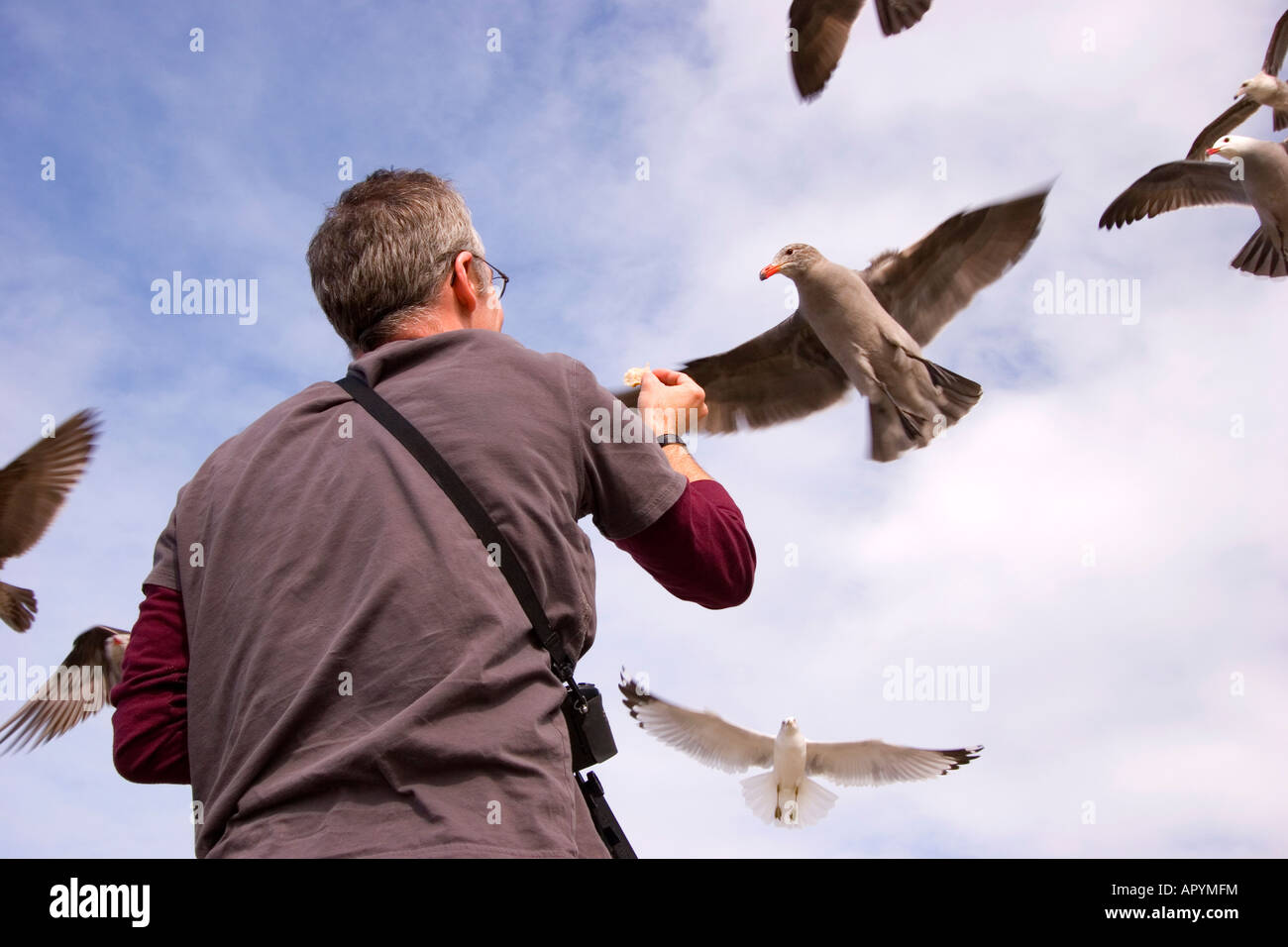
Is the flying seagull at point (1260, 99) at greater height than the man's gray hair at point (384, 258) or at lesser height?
greater

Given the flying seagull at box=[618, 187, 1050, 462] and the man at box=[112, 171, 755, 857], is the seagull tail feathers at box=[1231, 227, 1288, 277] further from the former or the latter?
the man at box=[112, 171, 755, 857]

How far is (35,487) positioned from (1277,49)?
452 inches

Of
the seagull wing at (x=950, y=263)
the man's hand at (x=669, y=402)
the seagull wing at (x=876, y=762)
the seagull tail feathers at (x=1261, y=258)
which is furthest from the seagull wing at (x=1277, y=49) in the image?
the man's hand at (x=669, y=402)

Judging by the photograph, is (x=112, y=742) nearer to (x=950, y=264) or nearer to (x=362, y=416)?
(x=362, y=416)

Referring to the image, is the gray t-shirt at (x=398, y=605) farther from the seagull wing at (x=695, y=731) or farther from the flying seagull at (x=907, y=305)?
the seagull wing at (x=695, y=731)

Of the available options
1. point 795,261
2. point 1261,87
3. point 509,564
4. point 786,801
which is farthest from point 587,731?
point 1261,87

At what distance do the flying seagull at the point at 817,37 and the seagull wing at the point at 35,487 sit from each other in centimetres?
653

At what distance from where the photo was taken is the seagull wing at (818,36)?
6.43 m

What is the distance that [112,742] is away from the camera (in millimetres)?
2078

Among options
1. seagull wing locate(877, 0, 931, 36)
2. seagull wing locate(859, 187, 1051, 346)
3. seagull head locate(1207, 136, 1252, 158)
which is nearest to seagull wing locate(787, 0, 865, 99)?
seagull wing locate(877, 0, 931, 36)

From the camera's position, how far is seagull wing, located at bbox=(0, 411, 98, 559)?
941cm

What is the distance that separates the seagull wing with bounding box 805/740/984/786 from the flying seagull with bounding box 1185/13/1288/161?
5863mm
